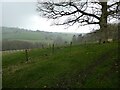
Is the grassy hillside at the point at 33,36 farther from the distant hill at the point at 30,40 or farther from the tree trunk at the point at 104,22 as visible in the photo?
the tree trunk at the point at 104,22

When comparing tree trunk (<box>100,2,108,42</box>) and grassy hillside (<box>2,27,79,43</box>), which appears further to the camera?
grassy hillside (<box>2,27,79,43</box>)

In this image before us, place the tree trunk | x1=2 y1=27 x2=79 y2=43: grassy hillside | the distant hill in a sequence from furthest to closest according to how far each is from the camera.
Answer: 1. x1=2 y1=27 x2=79 y2=43: grassy hillside
2. the distant hill
3. the tree trunk

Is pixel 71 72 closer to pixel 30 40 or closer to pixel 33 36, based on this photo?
pixel 30 40

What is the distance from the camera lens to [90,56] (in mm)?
26984

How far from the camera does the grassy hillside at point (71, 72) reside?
21.4 meters

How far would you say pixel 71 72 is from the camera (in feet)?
77.6

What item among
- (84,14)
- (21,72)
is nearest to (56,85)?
(21,72)

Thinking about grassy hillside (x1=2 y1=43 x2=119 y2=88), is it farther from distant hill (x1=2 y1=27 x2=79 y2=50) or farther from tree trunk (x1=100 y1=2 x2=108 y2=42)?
distant hill (x1=2 y1=27 x2=79 y2=50)

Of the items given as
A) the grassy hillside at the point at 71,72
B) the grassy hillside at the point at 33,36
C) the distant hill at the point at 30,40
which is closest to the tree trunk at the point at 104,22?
the grassy hillside at the point at 71,72

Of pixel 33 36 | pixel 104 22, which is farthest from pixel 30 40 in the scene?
pixel 104 22

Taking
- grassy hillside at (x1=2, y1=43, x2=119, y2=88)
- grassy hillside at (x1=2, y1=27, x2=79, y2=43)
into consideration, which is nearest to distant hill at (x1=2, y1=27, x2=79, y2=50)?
grassy hillside at (x1=2, y1=27, x2=79, y2=43)

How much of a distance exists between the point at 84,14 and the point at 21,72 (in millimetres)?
14422

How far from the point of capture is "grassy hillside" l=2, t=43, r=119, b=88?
70.1 ft

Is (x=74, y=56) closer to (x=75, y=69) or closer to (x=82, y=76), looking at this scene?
(x=75, y=69)
